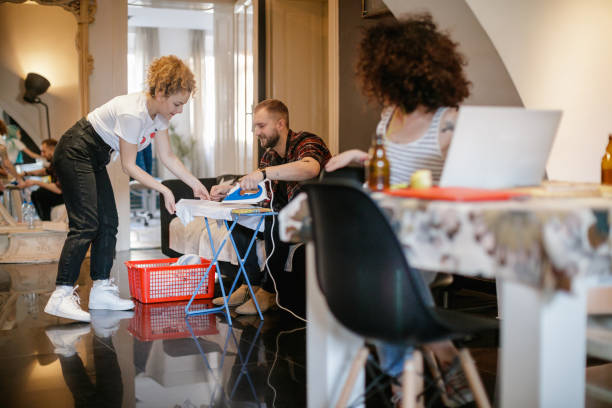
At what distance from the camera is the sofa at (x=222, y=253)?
3578 millimetres

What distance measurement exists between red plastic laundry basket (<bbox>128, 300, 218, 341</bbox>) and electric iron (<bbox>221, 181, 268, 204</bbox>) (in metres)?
0.66

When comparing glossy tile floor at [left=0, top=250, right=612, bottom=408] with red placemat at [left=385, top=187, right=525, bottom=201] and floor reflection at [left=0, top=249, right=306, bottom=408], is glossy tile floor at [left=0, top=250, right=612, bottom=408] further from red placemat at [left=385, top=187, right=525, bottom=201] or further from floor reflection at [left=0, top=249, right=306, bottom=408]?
red placemat at [left=385, top=187, right=525, bottom=201]

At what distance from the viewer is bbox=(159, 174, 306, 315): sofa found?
3.58 metres

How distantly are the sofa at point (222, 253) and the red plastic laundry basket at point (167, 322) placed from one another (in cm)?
33

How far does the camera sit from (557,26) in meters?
3.33

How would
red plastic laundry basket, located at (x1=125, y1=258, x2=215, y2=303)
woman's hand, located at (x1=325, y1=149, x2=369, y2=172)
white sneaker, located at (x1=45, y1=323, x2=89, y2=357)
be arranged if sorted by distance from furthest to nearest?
red plastic laundry basket, located at (x1=125, y1=258, x2=215, y2=303), white sneaker, located at (x1=45, y1=323, x2=89, y2=357), woman's hand, located at (x1=325, y1=149, x2=369, y2=172)

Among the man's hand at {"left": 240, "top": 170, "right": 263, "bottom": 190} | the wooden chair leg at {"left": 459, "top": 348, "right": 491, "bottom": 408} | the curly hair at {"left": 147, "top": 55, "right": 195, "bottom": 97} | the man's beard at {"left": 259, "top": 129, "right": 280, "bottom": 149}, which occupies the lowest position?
the wooden chair leg at {"left": 459, "top": 348, "right": 491, "bottom": 408}

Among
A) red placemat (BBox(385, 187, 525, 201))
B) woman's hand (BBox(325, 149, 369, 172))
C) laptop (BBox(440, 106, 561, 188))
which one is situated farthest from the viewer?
woman's hand (BBox(325, 149, 369, 172))

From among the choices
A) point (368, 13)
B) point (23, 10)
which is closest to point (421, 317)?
point (368, 13)

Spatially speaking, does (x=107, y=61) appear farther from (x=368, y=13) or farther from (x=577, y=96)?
(x=577, y=96)

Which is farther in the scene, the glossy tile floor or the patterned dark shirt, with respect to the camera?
the patterned dark shirt

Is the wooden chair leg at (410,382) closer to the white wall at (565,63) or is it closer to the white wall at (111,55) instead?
the white wall at (565,63)

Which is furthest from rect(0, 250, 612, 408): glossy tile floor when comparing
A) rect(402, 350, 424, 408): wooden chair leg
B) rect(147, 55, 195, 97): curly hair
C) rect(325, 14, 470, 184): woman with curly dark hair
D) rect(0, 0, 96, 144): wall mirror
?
rect(0, 0, 96, 144): wall mirror

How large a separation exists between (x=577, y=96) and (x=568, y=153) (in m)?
0.28
